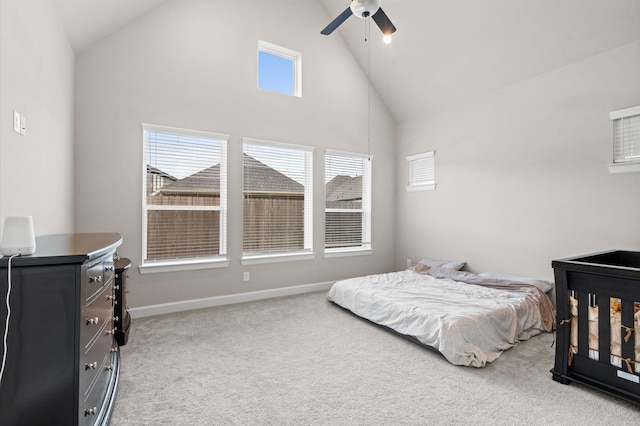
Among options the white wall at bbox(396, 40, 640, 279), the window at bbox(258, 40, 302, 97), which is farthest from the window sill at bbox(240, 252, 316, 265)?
the window at bbox(258, 40, 302, 97)

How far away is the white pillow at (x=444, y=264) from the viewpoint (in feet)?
15.4

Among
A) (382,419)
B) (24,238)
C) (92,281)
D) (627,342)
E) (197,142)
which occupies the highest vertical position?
(197,142)

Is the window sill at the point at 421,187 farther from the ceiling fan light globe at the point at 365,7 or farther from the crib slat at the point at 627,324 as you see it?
the crib slat at the point at 627,324

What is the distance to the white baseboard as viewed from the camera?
375 cm

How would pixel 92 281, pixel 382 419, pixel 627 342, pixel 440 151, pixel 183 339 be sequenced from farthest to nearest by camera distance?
pixel 440 151, pixel 183 339, pixel 627 342, pixel 382 419, pixel 92 281

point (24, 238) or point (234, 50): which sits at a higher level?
point (234, 50)

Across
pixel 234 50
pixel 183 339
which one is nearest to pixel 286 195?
pixel 234 50

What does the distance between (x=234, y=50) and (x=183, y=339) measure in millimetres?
3617

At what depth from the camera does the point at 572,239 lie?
145 inches

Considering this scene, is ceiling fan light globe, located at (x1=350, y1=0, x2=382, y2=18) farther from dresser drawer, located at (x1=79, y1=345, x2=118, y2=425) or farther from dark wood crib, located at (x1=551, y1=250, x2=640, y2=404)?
dresser drawer, located at (x1=79, y1=345, x2=118, y2=425)

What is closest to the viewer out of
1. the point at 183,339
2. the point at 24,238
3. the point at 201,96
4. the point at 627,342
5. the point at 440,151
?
the point at 24,238

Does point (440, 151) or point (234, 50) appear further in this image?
point (440, 151)

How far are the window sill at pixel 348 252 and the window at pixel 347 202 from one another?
2cm

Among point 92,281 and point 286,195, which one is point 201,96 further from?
point 92,281
